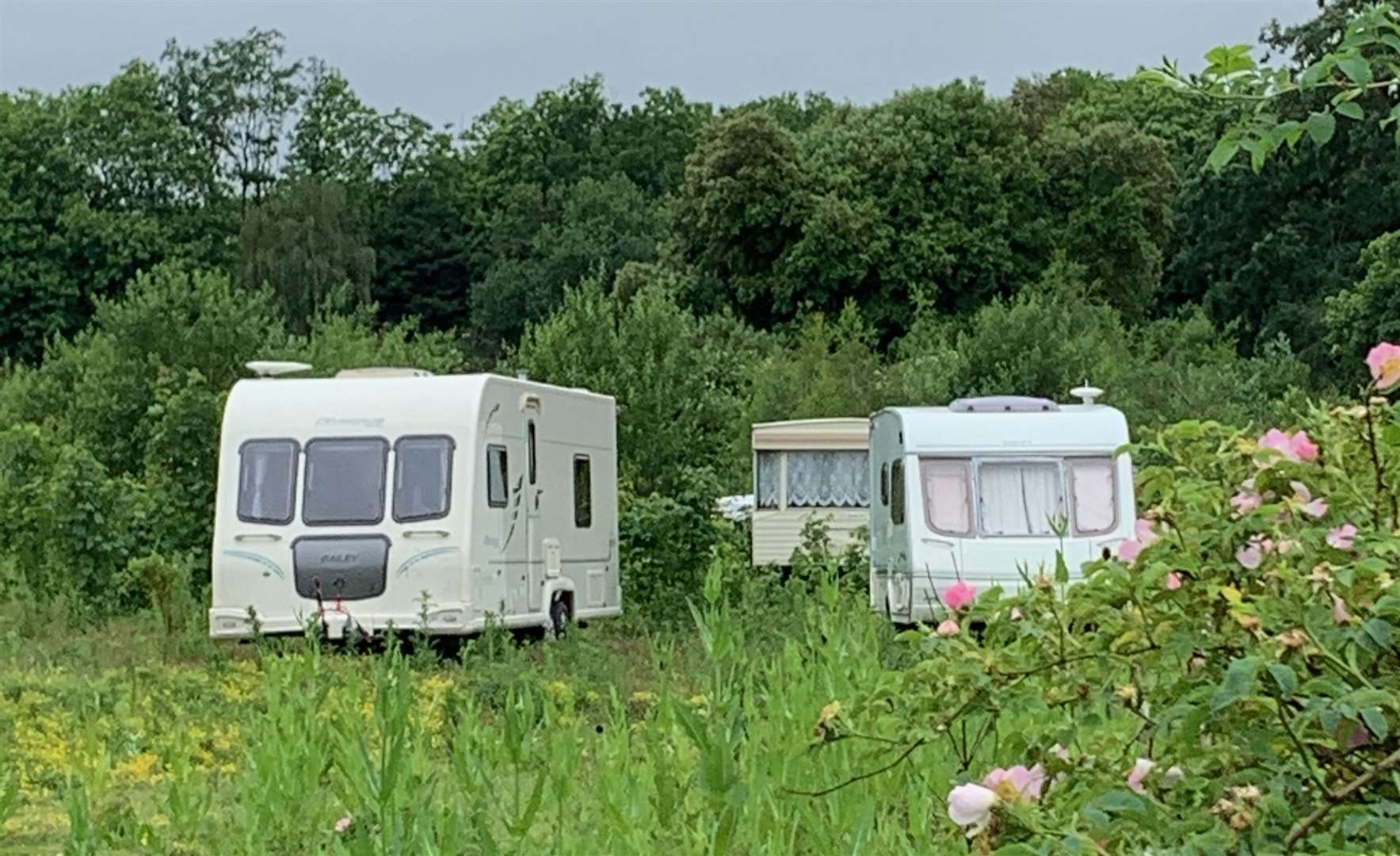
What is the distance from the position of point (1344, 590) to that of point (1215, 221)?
48980 mm

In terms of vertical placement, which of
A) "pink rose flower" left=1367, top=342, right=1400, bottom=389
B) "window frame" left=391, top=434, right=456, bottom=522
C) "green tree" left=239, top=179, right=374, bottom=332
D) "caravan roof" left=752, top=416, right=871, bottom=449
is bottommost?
"pink rose flower" left=1367, top=342, right=1400, bottom=389

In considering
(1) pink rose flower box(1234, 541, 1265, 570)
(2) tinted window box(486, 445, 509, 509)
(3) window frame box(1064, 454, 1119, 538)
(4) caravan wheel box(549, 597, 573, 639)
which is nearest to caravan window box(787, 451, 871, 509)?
(3) window frame box(1064, 454, 1119, 538)

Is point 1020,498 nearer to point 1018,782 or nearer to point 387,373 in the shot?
point 387,373

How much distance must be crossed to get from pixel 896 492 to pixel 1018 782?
15.7m

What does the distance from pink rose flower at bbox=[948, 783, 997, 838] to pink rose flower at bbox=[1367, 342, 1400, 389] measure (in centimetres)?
101

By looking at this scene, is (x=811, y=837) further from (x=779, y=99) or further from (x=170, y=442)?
(x=779, y=99)

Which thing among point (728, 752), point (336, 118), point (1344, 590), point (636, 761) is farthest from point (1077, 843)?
point (336, 118)

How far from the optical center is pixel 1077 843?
344 centimetres

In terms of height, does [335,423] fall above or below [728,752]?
above

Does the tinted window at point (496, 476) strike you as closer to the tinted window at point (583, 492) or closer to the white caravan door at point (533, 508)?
the white caravan door at point (533, 508)

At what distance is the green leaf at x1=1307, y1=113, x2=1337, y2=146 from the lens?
3.69 metres

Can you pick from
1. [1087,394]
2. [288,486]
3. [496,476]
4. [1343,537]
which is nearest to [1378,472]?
[1343,537]

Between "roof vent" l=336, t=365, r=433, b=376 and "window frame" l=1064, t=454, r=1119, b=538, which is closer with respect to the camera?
"roof vent" l=336, t=365, r=433, b=376

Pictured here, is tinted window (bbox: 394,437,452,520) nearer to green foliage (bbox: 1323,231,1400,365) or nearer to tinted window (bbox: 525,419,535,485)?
tinted window (bbox: 525,419,535,485)
